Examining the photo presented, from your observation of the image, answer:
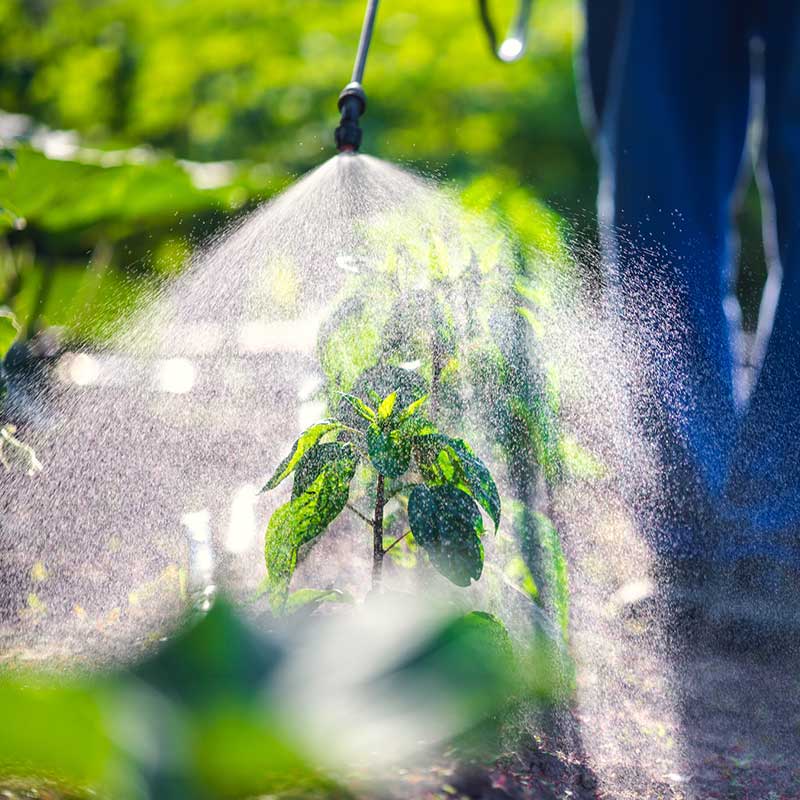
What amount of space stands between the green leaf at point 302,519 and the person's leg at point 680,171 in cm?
115

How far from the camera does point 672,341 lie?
2.15 metres

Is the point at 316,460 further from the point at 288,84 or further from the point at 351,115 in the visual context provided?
the point at 288,84

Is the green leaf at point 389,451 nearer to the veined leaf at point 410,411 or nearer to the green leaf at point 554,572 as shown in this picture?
the veined leaf at point 410,411

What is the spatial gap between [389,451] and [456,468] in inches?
4.8

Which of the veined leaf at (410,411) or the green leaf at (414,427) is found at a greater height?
the veined leaf at (410,411)

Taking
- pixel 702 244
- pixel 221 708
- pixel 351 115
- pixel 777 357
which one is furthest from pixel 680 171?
pixel 221 708

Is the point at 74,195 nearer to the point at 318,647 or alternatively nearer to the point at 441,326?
the point at 441,326

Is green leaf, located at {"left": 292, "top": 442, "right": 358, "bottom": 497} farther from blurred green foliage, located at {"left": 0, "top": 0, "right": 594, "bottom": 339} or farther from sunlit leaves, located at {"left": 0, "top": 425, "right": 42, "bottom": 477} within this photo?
blurred green foliage, located at {"left": 0, "top": 0, "right": 594, "bottom": 339}

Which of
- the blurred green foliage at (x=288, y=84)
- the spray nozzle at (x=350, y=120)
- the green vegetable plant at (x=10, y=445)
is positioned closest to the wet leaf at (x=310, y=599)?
the green vegetable plant at (x=10, y=445)

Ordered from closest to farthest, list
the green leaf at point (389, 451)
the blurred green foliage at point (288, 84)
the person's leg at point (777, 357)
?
1. the green leaf at point (389, 451)
2. the person's leg at point (777, 357)
3. the blurred green foliage at point (288, 84)

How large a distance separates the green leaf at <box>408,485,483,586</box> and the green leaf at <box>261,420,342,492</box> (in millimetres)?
164

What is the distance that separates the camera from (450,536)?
118 cm

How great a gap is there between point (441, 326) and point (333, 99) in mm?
3684

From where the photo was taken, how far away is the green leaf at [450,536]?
1.18 meters
